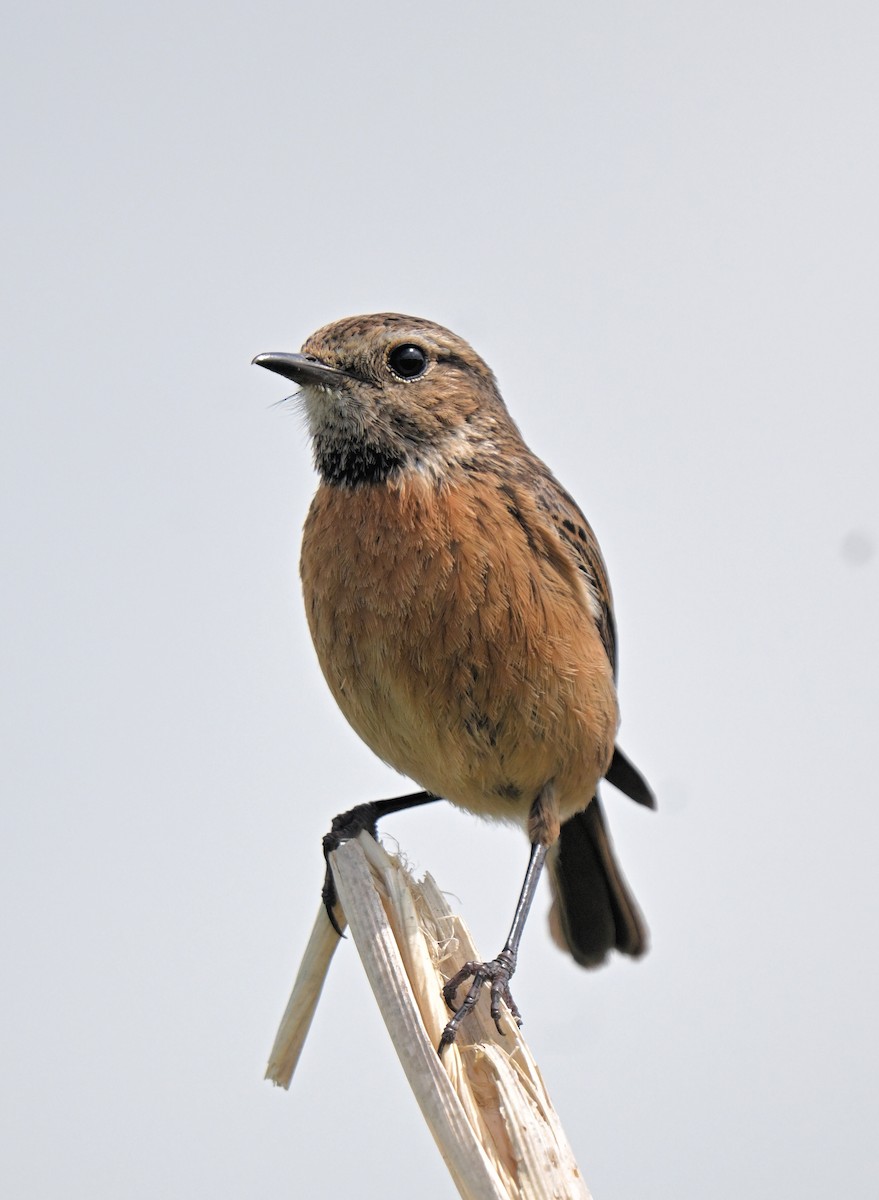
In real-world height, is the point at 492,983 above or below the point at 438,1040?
above

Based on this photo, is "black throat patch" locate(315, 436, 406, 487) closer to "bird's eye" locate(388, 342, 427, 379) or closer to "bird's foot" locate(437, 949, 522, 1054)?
"bird's eye" locate(388, 342, 427, 379)

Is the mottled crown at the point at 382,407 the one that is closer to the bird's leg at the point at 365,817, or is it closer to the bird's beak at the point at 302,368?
the bird's beak at the point at 302,368

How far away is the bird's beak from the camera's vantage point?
4.72 metres

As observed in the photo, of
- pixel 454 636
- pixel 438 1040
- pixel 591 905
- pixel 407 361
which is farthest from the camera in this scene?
pixel 591 905

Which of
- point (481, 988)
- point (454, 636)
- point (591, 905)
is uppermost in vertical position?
point (454, 636)

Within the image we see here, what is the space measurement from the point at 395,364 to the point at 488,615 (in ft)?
3.58

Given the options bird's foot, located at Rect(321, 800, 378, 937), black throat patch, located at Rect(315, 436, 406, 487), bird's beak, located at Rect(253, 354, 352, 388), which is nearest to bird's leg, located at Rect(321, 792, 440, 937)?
bird's foot, located at Rect(321, 800, 378, 937)

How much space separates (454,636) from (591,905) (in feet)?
7.53

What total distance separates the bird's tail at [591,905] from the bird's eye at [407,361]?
2316 millimetres

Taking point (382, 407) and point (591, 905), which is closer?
point (382, 407)

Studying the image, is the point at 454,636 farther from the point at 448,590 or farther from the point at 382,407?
the point at 382,407

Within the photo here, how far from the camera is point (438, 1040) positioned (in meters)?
3.60

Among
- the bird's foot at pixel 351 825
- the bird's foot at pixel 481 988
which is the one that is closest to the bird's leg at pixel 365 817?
the bird's foot at pixel 351 825

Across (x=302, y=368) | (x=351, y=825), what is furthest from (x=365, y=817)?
(x=302, y=368)
